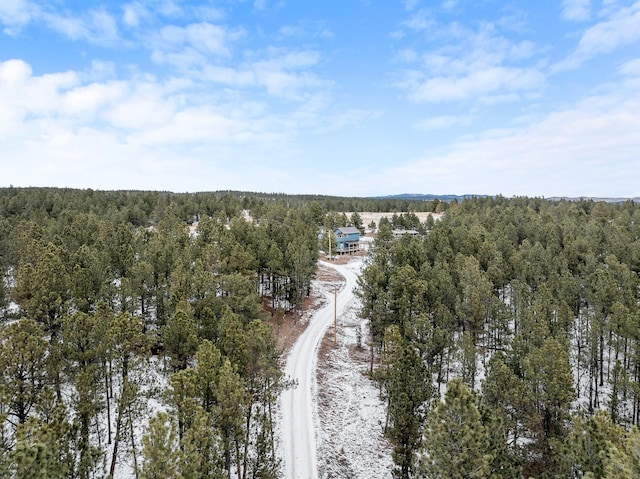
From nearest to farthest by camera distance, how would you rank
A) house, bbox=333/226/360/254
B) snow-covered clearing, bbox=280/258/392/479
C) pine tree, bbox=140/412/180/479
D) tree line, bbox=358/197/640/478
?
pine tree, bbox=140/412/180/479 < tree line, bbox=358/197/640/478 < snow-covered clearing, bbox=280/258/392/479 < house, bbox=333/226/360/254

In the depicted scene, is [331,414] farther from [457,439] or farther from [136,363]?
[457,439]

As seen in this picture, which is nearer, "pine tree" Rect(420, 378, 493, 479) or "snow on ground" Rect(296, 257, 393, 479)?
"pine tree" Rect(420, 378, 493, 479)

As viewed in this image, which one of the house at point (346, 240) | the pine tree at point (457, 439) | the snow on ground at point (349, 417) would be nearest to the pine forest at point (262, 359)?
the pine tree at point (457, 439)

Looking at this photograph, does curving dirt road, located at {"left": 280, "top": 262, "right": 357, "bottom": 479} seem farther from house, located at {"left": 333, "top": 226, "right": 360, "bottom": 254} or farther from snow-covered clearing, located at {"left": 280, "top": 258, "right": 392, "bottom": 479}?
house, located at {"left": 333, "top": 226, "right": 360, "bottom": 254}

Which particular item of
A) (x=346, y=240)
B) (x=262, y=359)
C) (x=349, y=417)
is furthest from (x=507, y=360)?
(x=346, y=240)

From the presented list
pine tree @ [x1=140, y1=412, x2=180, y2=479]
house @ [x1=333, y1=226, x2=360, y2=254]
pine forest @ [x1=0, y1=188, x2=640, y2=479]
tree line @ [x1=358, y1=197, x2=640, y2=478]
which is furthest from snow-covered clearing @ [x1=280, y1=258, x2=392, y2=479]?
house @ [x1=333, y1=226, x2=360, y2=254]

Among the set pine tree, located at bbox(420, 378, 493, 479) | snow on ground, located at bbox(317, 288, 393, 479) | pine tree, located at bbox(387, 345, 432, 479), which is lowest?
snow on ground, located at bbox(317, 288, 393, 479)

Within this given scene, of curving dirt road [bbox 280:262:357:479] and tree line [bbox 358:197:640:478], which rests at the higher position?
tree line [bbox 358:197:640:478]
